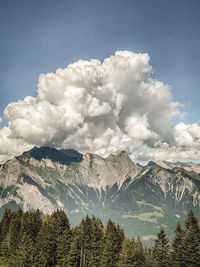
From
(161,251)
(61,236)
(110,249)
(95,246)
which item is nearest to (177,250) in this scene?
(161,251)

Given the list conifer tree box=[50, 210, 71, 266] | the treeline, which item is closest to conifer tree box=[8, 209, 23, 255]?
the treeline

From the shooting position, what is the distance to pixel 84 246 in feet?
273

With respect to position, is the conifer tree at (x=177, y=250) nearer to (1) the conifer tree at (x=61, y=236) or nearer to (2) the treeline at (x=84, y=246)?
(2) the treeline at (x=84, y=246)

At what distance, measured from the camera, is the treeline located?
66312 mm

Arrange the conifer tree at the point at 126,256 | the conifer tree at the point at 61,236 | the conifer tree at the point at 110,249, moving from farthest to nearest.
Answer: the conifer tree at the point at 61,236 → the conifer tree at the point at 110,249 → the conifer tree at the point at 126,256

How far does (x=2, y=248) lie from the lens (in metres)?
92.8

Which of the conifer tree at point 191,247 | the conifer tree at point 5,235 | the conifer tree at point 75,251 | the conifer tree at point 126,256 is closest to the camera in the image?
the conifer tree at point 191,247

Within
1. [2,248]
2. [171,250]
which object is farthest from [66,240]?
[171,250]

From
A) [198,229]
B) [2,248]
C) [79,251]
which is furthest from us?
[2,248]

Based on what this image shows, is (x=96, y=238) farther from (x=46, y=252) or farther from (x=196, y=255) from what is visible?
(x=196, y=255)

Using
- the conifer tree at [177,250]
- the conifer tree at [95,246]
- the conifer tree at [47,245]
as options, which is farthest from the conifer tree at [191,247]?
the conifer tree at [47,245]

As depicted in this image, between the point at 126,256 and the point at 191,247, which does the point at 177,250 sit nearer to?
the point at 191,247

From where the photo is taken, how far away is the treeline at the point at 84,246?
218 ft

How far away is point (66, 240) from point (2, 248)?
88.0 ft
